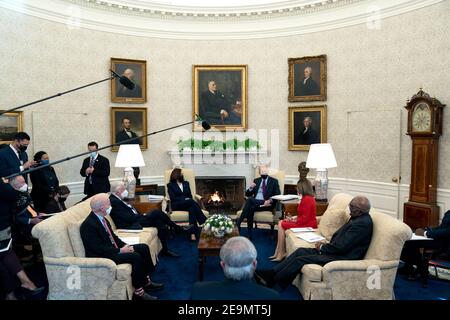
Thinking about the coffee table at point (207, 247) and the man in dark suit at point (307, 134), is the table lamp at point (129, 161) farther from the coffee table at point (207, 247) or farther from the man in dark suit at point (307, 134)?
the man in dark suit at point (307, 134)

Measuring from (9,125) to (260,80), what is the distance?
20.1ft

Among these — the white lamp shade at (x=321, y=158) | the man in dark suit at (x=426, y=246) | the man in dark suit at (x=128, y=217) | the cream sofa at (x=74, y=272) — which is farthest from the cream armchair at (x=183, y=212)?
the man in dark suit at (x=426, y=246)

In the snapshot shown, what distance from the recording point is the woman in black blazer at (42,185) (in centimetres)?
752

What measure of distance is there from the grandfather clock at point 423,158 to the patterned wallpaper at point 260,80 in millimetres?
341

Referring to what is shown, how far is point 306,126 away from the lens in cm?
1034

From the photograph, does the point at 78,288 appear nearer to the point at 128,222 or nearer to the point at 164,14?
the point at 128,222

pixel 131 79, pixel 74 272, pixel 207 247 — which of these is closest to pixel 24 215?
pixel 74 272

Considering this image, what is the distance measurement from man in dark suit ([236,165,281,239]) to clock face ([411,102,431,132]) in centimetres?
304

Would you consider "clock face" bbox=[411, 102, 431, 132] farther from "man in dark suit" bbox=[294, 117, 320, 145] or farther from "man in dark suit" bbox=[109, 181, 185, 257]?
"man in dark suit" bbox=[109, 181, 185, 257]

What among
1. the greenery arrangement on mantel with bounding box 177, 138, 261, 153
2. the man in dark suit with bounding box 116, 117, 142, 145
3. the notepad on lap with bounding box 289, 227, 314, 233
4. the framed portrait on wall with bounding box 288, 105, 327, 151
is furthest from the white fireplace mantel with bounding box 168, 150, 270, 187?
the notepad on lap with bounding box 289, 227, 314, 233

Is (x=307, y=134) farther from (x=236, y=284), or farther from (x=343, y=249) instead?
(x=236, y=284)

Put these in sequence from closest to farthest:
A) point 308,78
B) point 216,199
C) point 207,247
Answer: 1. point 207,247
2. point 308,78
3. point 216,199

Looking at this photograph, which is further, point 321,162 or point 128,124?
point 128,124
